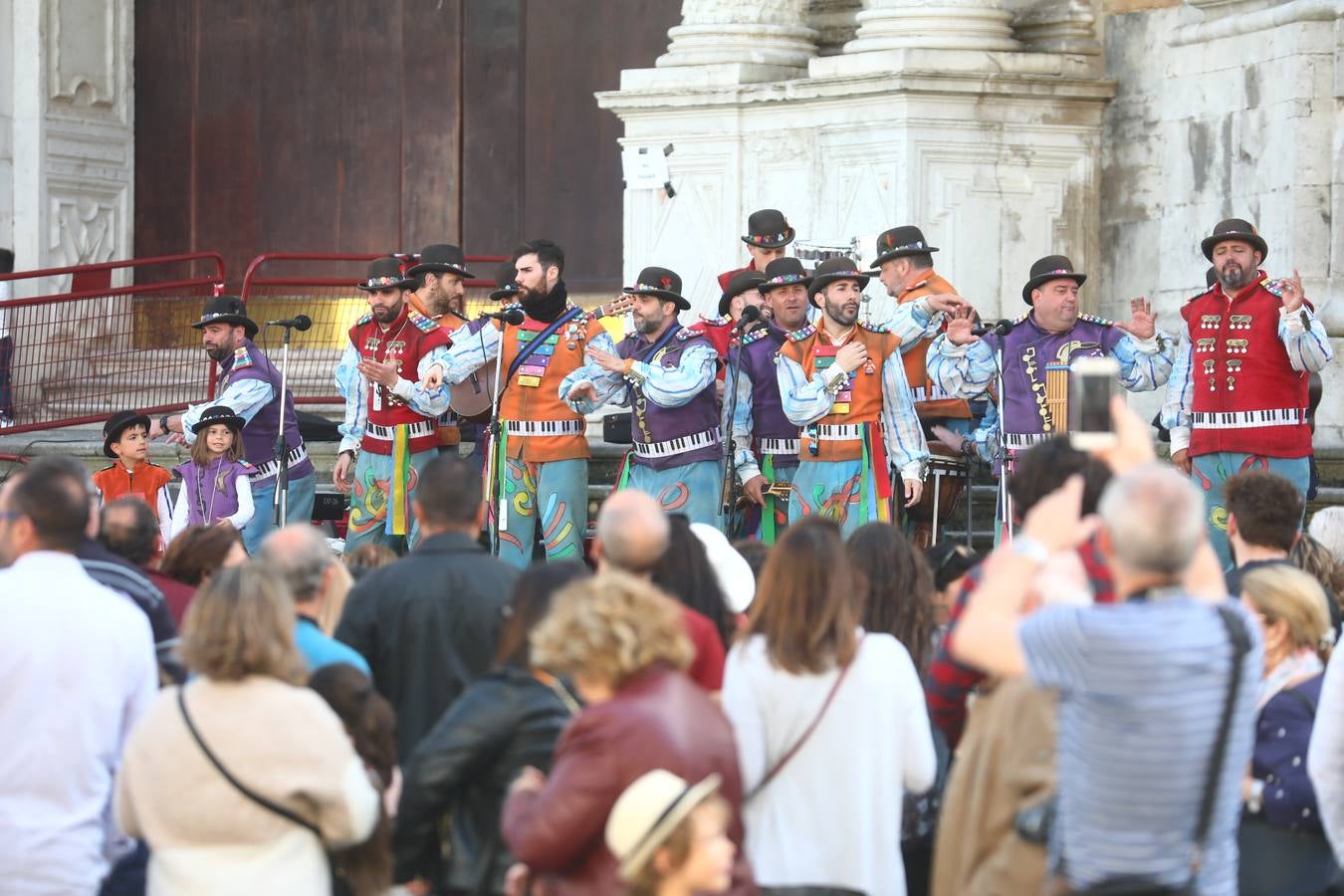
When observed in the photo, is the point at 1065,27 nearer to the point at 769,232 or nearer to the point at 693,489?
the point at 769,232

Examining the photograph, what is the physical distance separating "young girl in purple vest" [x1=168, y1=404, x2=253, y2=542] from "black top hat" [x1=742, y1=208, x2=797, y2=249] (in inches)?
117

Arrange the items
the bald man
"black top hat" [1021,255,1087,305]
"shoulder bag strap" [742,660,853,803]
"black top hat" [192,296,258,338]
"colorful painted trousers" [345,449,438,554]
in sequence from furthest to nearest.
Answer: "black top hat" [192,296,258,338]
"colorful painted trousers" [345,449,438,554]
"black top hat" [1021,255,1087,305]
the bald man
"shoulder bag strap" [742,660,853,803]

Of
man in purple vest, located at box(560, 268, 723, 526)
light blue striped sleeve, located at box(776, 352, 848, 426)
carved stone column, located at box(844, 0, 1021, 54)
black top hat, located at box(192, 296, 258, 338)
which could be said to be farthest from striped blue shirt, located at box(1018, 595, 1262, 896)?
carved stone column, located at box(844, 0, 1021, 54)

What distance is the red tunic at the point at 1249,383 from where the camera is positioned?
1069 centimetres

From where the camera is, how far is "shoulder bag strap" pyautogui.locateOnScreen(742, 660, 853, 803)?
5.64 metres

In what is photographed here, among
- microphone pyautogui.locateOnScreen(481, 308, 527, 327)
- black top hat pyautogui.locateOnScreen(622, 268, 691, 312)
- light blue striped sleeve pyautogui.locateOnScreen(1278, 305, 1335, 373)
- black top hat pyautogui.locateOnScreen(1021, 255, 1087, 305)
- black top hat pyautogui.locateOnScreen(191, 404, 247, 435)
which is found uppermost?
black top hat pyautogui.locateOnScreen(1021, 255, 1087, 305)

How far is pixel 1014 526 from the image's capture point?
33.9 ft

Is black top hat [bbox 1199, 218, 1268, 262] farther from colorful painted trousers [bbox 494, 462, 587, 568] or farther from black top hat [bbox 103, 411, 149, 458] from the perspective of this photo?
black top hat [bbox 103, 411, 149, 458]

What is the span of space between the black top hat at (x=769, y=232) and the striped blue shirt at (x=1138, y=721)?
7.66 metres

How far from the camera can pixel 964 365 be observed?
11.2 meters

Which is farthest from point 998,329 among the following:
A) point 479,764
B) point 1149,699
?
point 1149,699

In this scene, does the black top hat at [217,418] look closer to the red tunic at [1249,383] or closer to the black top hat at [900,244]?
the black top hat at [900,244]

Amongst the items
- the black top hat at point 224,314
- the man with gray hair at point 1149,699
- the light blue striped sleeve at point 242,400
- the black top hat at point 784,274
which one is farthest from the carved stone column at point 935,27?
the man with gray hair at point 1149,699

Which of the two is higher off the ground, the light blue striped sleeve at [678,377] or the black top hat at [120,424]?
the light blue striped sleeve at [678,377]
